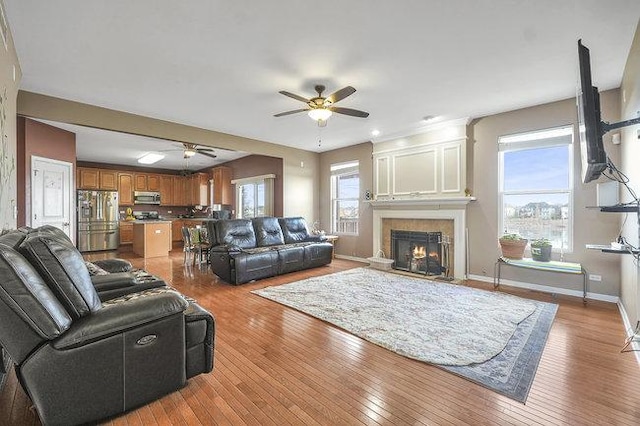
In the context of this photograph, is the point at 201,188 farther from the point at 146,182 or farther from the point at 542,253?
the point at 542,253

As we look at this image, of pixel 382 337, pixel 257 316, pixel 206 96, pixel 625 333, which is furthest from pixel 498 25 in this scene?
pixel 257 316

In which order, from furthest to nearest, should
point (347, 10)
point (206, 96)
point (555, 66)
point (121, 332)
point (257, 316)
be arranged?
1. point (206, 96)
2. point (257, 316)
3. point (555, 66)
4. point (347, 10)
5. point (121, 332)

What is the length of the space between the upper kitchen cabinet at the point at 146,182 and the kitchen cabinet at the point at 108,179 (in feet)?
1.70

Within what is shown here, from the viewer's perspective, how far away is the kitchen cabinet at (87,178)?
26.9 ft

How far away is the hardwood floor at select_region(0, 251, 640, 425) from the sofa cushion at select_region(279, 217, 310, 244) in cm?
322

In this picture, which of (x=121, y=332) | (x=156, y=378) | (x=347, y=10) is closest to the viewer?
(x=121, y=332)

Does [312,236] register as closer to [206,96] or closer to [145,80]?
[206,96]

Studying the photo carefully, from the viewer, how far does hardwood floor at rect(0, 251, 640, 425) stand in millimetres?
1693

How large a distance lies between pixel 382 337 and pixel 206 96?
3.69 metres

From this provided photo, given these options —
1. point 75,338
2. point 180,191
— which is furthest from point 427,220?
point 180,191

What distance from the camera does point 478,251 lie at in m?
4.87

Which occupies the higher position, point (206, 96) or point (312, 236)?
point (206, 96)

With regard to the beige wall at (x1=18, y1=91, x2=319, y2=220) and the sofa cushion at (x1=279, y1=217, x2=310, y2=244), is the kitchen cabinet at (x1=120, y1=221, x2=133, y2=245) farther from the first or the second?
the sofa cushion at (x1=279, y1=217, x2=310, y2=244)

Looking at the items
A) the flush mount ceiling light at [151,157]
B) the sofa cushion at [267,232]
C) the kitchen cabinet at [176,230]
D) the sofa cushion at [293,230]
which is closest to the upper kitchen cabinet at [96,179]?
the flush mount ceiling light at [151,157]
